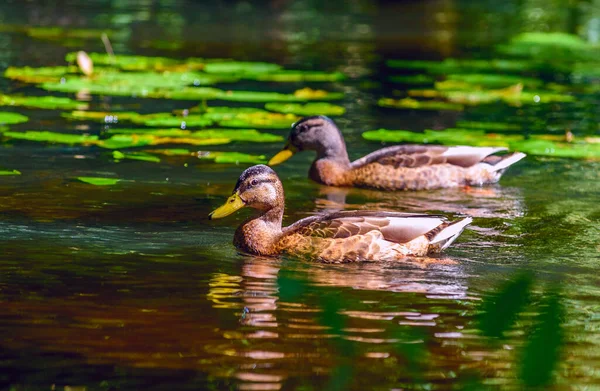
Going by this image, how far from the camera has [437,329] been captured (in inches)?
249

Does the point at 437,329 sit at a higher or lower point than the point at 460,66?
lower

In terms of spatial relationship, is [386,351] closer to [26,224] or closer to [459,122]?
[26,224]

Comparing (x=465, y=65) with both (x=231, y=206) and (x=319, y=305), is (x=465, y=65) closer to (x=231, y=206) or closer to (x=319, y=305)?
(x=231, y=206)

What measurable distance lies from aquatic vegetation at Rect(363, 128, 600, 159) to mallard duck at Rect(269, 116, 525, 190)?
33.7 inches

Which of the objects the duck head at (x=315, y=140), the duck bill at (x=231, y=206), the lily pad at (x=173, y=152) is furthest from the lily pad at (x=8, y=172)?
the duck bill at (x=231, y=206)

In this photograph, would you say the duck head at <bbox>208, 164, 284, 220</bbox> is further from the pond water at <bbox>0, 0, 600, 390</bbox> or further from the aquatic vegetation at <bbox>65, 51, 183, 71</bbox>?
the aquatic vegetation at <bbox>65, 51, 183, 71</bbox>

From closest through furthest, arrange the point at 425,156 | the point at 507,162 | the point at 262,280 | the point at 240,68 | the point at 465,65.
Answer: the point at 262,280 < the point at 425,156 < the point at 507,162 < the point at 240,68 < the point at 465,65

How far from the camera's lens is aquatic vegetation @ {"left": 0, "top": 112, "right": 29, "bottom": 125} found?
42.4ft

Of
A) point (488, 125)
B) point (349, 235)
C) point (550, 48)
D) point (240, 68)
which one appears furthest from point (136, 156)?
point (550, 48)

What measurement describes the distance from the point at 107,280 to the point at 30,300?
2.06ft

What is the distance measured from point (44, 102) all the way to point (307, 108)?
10.3 feet

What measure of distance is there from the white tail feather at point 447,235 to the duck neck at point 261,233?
1.07m

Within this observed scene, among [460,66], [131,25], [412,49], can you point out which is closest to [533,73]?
[460,66]

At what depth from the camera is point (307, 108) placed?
14641 millimetres
